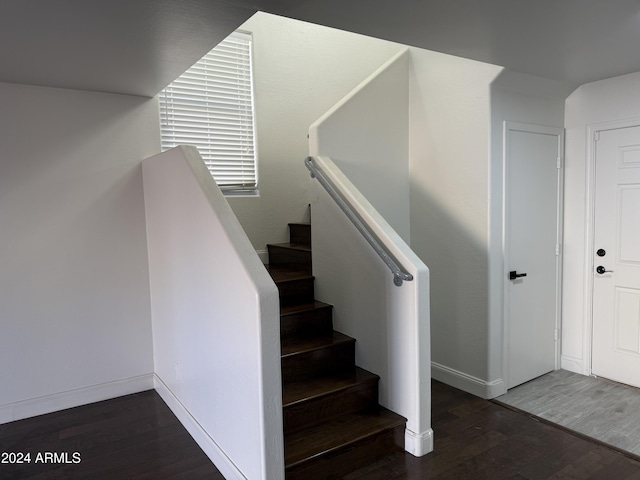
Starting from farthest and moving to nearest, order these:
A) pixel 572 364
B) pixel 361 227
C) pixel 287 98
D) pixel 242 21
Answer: pixel 287 98
pixel 572 364
pixel 361 227
pixel 242 21

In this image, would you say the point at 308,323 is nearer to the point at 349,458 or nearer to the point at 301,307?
the point at 301,307

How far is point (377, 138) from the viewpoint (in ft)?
11.8

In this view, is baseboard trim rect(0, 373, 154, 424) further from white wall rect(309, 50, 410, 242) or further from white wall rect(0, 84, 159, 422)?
white wall rect(309, 50, 410, 242)

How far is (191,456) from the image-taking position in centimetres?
260

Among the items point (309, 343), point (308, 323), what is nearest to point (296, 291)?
point (308, 323)

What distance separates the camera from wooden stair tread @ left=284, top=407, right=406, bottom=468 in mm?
2373

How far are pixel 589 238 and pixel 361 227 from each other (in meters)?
2.09

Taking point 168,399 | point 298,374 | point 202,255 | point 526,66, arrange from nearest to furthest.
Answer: point 202,255 → point 298,374 → point 526,66 → point 168,399

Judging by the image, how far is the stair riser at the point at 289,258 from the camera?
3.69 metres

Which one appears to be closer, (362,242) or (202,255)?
(202,255)

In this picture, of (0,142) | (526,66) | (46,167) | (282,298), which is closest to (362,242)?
(282,298)

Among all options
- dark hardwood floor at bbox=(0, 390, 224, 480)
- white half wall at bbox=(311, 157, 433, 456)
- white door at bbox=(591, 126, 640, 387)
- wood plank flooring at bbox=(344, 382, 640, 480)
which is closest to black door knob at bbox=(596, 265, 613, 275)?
white door at bbox=(591, 126, 640, 387)

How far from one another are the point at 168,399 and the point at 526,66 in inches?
134

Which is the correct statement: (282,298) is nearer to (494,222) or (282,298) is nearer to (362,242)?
(362,242)
